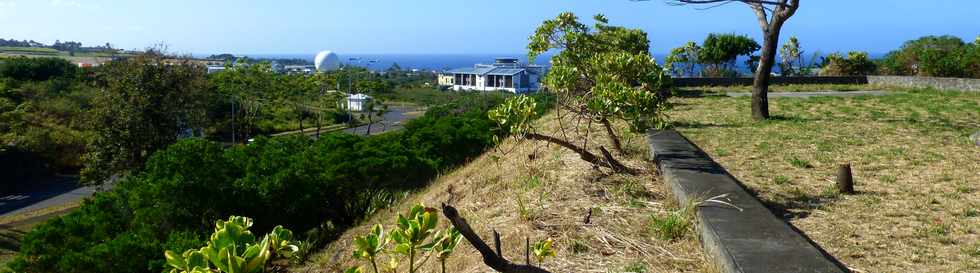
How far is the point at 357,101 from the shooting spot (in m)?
37.8

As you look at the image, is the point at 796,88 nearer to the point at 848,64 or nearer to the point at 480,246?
the point at 848,64

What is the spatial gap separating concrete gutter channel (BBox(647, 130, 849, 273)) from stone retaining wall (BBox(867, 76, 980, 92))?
14007mm

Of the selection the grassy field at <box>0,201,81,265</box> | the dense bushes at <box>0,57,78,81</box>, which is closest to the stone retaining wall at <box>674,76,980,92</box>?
the grassy field at <box>0,201,81,265</box>

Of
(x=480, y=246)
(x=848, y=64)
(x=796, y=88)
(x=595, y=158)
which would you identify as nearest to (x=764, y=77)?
(x=595, y=158)

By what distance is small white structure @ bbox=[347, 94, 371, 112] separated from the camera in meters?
34.9

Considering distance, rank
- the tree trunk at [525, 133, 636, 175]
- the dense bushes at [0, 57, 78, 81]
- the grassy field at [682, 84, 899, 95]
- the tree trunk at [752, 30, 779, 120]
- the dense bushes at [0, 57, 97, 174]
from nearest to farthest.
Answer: the tree trunk at [525, 133, 636, 175], the tree trunk at [752, 30, 779, 120], the grassy field at [682, 84, 899, 95], the dense bushes at [0, 57, 97, 174], the dense bushes at [0, 57, 78, 81]

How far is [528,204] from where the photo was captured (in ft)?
15.7

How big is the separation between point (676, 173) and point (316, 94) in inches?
1181

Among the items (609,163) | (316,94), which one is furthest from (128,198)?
(316,94)

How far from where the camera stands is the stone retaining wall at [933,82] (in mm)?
16422

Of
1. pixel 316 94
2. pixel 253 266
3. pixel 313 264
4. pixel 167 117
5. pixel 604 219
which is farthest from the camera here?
pixel 316 94

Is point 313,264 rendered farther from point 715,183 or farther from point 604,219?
point 715,183

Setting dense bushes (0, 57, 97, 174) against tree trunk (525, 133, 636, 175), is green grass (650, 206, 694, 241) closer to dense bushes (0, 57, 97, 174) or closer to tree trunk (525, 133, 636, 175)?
tree trunk (525, 133, 636, 175)

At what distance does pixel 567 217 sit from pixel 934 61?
21765mm
